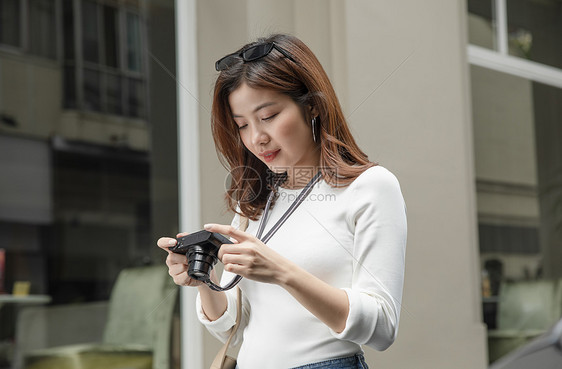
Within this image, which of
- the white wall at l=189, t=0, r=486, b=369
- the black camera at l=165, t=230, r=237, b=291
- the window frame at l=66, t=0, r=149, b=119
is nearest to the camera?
the black camera at l=165, t=230, r=237, b=291

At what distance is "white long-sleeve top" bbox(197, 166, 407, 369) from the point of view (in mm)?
1466

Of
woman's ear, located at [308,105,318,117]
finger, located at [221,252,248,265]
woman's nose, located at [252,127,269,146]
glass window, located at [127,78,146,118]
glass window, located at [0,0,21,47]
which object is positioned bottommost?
finger, located at [221,252,248,265]

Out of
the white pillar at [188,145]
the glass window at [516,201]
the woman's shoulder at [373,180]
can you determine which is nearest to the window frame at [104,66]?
the white pillar at [188,145]

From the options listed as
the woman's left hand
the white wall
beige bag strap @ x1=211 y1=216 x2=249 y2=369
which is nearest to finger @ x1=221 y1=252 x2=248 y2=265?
the woman's left hand

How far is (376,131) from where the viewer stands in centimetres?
354

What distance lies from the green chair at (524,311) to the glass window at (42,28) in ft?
11.3

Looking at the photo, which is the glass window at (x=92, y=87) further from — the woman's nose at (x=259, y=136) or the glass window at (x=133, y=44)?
the woman's nose at (x=259, y=136)

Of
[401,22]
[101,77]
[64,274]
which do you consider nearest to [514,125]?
[401,22]

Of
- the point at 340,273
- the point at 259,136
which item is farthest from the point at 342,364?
the point at 259,136

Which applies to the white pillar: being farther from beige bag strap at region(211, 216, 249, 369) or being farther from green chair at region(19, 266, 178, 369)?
beige bag strap at region(211, 216, 249, 369)

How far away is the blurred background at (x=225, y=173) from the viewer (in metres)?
3.54

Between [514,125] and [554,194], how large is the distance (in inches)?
25.0

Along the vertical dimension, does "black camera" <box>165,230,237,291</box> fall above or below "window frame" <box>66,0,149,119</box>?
below

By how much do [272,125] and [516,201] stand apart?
139 inches
